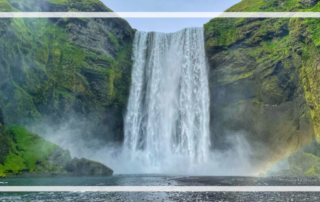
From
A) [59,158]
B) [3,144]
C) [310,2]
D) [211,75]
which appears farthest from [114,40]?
[310,2]

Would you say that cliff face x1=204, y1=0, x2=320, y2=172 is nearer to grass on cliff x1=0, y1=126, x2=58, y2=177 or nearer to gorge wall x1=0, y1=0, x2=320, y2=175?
gorge wall x1=0, y1=0, x2=320, y2=175

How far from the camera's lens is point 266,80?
3678 centimetres

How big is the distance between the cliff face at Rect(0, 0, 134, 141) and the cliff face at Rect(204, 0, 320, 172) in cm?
1641

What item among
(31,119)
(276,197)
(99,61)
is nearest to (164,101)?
(99,61)

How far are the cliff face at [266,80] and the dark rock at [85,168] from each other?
743 inches

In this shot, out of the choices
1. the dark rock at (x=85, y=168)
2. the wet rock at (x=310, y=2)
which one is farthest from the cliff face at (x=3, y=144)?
the wet rock at (x=310, y=2)

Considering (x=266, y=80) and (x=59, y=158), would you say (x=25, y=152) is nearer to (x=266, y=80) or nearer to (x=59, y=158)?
(x=59, y=158)

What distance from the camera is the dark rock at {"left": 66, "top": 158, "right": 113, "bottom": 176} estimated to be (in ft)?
97.6

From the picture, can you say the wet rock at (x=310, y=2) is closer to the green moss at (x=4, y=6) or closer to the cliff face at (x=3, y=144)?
the green moss at (x=4, y=6)

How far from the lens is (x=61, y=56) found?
41.0 metres

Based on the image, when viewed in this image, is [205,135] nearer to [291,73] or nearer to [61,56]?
[291,73]

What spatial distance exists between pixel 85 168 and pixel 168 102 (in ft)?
63.0

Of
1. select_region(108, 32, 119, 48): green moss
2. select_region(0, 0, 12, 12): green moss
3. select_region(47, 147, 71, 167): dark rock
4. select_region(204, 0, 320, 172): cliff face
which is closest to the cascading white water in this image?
select_region(204, 0, 320, 172): cliff face

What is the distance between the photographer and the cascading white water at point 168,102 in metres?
40.4
